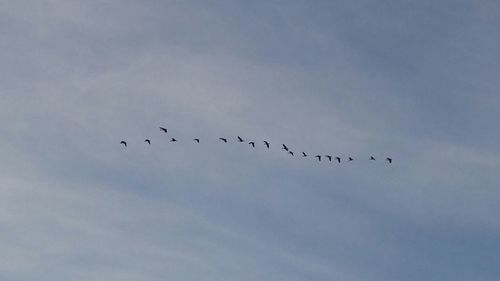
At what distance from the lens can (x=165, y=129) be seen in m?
137

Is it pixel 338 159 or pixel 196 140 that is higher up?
pixel 338 159

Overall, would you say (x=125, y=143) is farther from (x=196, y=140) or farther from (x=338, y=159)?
(x=338, y=159)

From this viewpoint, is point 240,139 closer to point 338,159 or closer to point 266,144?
point 266,144

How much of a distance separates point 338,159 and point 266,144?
66.2 feet

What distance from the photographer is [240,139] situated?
456 feet

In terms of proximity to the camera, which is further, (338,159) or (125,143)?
(338,159)

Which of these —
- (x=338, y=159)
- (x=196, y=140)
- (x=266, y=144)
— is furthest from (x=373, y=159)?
(x=196, y=140)

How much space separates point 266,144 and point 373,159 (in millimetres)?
21940

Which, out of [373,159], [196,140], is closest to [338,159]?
[373,159]

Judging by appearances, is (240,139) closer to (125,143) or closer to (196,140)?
(196,140)

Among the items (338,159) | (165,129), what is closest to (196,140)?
(165,129)

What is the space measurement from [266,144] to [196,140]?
14.3m

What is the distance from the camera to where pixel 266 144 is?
449 ft

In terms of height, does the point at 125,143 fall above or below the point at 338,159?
below
